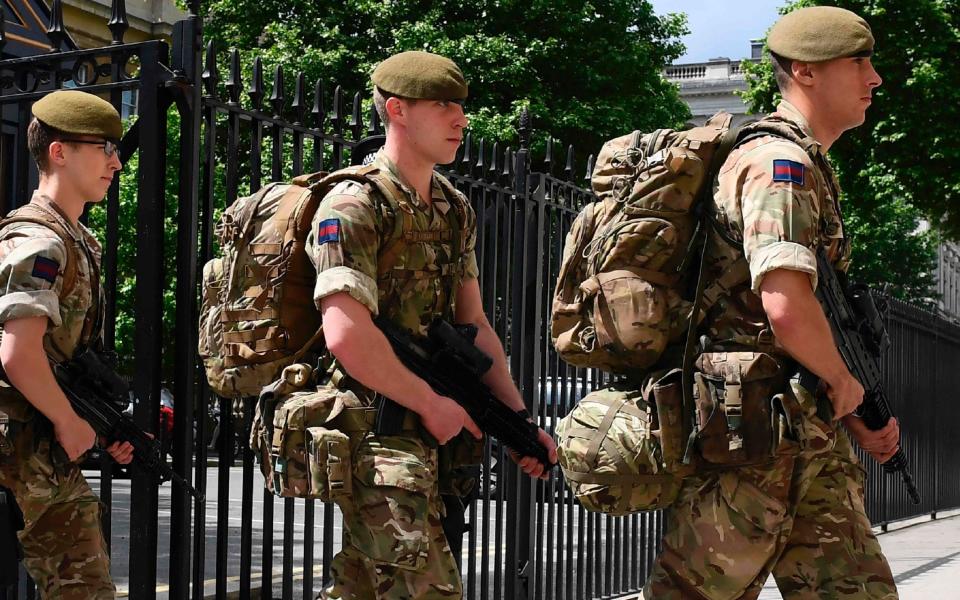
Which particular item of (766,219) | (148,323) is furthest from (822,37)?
(148,323)

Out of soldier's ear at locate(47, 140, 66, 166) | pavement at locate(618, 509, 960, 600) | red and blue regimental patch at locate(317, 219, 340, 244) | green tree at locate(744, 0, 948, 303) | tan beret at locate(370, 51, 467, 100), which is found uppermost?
green tree at locate(744, 0, 948, 303)

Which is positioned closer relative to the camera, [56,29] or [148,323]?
[148,323]

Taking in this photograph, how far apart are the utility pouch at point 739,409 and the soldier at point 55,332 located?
183 centimetres

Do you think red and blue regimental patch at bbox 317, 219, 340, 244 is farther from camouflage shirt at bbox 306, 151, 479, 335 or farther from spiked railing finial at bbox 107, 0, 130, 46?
spiked railing finial at bbox 107, 0, 130, 46

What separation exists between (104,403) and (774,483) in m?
2.07

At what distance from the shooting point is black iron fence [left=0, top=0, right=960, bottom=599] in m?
4.25

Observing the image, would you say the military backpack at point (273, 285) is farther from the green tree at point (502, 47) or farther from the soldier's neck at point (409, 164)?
the green tree at point (502, 47)

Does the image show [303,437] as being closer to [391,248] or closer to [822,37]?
[391,248]

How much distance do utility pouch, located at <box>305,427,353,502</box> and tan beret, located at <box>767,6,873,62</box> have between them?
1.73 metres

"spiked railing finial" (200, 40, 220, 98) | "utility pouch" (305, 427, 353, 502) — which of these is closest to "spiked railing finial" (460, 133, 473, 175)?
"spiked railing finial" (200, 40, 220, 98)

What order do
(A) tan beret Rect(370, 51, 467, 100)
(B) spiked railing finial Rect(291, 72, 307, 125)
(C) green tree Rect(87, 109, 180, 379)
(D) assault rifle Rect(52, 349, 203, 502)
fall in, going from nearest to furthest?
(A) tan beret Rect(370, 51, 467, 100) < (D) assault rifle Rect(52, 349, 203, 502) < (B) spiked railing finial Rect(291, 72, 307, 125) < (C) green tree Rect(87, 109, 180, 379)

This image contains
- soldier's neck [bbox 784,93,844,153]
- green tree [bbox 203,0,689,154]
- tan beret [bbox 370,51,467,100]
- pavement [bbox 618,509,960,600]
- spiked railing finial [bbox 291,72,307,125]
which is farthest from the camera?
green tree [bbox 203,0,689,154]

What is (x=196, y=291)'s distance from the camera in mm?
4289

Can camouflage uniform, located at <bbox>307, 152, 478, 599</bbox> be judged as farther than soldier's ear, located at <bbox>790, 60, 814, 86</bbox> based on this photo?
No
